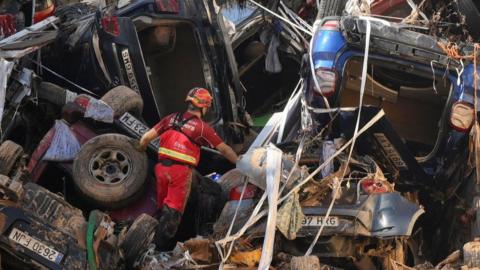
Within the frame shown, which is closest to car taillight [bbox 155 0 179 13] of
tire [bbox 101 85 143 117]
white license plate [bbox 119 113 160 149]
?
tire [bbox 101 85 143 117]

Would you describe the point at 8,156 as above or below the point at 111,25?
below

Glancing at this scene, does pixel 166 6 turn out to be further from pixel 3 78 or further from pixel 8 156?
pixel 8 156

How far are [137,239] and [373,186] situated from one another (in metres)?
1.84

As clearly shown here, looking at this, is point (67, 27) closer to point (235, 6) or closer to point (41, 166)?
point (41, 166)

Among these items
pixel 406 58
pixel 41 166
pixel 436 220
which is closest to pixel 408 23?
pixel 406 58

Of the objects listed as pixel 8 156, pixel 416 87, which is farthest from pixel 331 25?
pixel 8 156

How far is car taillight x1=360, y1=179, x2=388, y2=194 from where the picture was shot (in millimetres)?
8062

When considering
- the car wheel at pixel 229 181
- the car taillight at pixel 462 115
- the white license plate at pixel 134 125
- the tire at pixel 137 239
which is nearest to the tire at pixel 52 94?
the white license plate at pixel 134 125

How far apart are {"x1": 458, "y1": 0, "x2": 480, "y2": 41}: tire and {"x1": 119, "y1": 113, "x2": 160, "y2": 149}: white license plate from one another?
3.14 m

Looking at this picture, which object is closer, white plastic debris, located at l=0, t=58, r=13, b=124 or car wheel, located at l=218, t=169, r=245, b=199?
car wheel, located at l=218, t=169, r=245, b=199

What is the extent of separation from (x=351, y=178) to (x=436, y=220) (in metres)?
1.32

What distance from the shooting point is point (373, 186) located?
810 cm

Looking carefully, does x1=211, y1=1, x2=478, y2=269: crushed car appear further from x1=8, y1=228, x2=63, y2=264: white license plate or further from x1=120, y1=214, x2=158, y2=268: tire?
x1=8, y1=228, x2=63, y2=264: white license plate

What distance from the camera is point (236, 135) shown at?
1105cm
